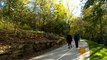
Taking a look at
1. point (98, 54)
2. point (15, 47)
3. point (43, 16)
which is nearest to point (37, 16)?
point (43, 16)

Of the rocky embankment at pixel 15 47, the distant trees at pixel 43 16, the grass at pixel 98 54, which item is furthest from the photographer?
the distant trees at pixel 43 16

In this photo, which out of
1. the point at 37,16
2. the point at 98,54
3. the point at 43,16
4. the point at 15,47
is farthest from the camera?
the point at 43,16

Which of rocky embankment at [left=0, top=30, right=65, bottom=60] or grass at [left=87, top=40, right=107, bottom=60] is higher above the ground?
rocky embankment at [left=0, top=30, right=65, bottom=60]

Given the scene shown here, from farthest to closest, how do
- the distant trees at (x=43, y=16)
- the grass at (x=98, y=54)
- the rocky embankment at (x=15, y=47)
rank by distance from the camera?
1. the distant trees at (x=43, y=16)
2. the grass at (x=98, y=54)
3. the rocky embankment at (x=15, y=47)

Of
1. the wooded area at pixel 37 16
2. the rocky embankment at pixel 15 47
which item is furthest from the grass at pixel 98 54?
the wooded area at pixel 37 16

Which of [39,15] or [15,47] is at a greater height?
[39,15]

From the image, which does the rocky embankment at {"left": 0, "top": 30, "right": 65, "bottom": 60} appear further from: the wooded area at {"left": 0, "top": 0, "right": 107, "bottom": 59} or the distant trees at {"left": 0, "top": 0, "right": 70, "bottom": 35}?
the distant trees at {"left": 0, "top": 0, "right": 70, "bottom": 35}

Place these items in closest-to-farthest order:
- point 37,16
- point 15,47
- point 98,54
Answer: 1. point 15,47
2. point 98,54
3. point 37,16

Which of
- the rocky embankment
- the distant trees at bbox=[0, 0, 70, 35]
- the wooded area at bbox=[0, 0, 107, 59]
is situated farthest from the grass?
the distant trees at bbox=[0, 0, 70, 35]

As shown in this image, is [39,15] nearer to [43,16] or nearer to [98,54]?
[43,16]

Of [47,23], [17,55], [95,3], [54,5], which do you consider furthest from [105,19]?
[17,55]

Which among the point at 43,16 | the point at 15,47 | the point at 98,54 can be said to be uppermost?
the point at 43,16

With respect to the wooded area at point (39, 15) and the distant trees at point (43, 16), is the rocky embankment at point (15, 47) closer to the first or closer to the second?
the wooded area at point (39, 15)

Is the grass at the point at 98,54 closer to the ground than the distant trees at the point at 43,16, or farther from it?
closer to the ground
